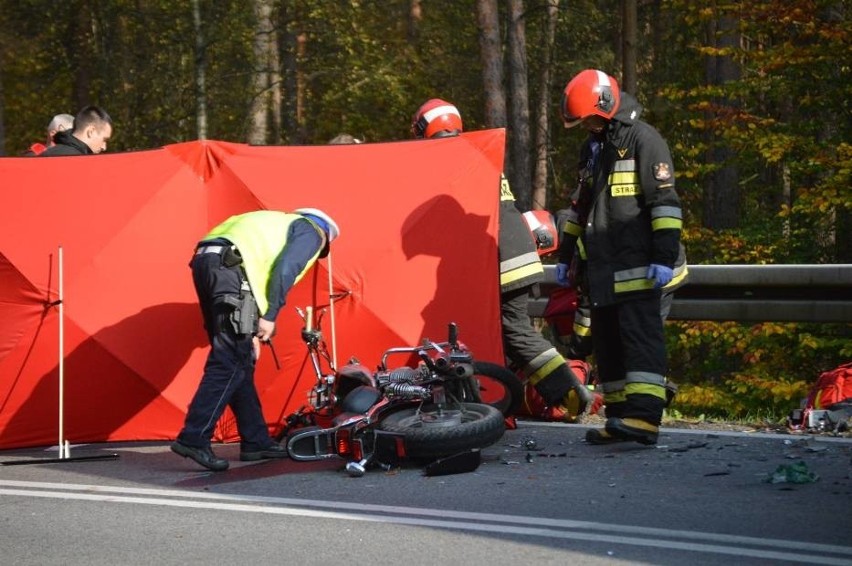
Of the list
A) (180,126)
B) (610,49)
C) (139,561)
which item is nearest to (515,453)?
(139,561)

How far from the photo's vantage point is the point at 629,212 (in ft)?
25.2

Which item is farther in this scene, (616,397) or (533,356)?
(533,356)

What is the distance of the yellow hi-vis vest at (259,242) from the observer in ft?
24.8

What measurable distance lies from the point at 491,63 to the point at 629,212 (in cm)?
1279

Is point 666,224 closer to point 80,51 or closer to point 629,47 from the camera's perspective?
point 629,47

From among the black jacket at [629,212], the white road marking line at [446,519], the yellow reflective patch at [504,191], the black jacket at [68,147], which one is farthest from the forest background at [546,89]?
the white road marking line at [446,519]

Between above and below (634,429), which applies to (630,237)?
above

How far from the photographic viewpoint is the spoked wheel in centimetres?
817

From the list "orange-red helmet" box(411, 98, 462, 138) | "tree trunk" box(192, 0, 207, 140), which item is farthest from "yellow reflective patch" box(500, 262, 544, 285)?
"tree trunk" box(192, 0, 207, 140)

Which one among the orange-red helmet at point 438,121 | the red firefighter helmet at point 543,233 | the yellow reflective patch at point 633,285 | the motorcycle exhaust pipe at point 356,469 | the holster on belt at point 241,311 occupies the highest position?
the orange-red helmet at point 438,121

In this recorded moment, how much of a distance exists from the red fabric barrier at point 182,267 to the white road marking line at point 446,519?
1.29 metres

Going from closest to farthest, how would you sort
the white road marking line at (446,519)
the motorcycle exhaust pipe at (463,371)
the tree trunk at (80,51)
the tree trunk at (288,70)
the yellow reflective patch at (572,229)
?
the white road marking line at (446,519) → the motorcycle exhaust pipe at (463,371) → the yellow reflective patch at (572,229) → the tree trunk at (80,51) → the tree trunk at (288,70)

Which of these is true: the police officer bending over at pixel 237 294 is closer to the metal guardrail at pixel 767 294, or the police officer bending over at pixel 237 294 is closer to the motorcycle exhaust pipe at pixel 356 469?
the motorcycle exhaust pipe at pixel 356 469

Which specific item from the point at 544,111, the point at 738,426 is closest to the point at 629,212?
the point at 738,426
